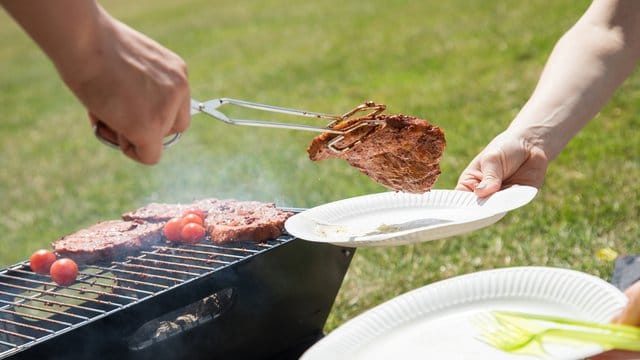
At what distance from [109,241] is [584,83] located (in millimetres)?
2301

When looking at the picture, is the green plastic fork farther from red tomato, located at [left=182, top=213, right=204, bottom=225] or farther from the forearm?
red tomato, located at [left=182, top=213, right=204, bottom=225]

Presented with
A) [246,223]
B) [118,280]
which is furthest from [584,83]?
[118,280]

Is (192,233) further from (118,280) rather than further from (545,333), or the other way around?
(545,333)

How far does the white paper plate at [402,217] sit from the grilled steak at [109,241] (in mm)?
723

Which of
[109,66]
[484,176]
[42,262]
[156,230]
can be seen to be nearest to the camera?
[109,66]

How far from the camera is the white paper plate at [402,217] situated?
321 cm

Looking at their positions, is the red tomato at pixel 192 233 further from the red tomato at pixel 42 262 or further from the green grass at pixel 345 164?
the green grass at pixel 345 164

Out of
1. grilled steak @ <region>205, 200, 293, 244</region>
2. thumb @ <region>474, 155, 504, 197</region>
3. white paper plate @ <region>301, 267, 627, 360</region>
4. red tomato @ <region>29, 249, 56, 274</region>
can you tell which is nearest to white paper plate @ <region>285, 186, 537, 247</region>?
thumb @ <region>474, 155, 504, 197</region>

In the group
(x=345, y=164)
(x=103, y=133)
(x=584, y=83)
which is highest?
(x=103, y=133)

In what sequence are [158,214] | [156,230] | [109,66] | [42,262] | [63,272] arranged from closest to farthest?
[109,66] < [63,272] < [42,262] < [156,230] < [158,214]

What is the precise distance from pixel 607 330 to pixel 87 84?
1.60 metres

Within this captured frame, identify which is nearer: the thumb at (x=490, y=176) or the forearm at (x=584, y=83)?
the thumb at (x=490, y=176)

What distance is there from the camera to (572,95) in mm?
3900

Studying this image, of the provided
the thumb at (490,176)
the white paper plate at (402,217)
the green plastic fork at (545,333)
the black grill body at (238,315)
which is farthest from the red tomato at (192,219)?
the green plastic fork at (545,333)
